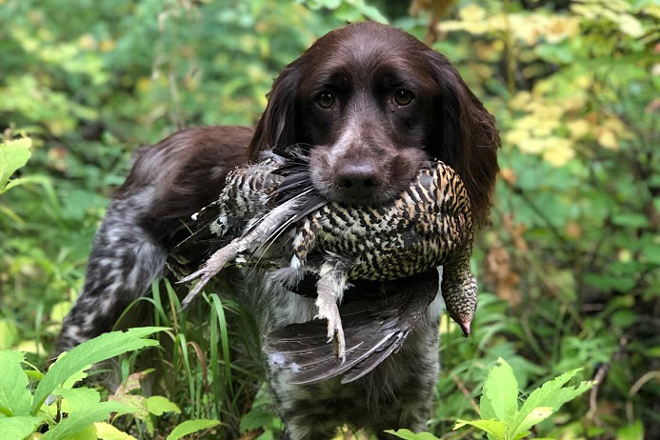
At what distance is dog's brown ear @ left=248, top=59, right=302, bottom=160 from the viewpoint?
3.20m

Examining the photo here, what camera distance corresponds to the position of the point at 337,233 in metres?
2.43

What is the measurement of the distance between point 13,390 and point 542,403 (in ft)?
4.32

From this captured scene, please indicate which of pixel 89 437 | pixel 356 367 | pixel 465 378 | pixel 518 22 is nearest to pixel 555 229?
pixel 518 22

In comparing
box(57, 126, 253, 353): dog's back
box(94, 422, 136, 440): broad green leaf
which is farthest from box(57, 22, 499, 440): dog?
box(94, 422, 136, 440): broad green leaf

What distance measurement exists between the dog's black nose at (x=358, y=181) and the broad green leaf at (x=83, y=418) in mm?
859

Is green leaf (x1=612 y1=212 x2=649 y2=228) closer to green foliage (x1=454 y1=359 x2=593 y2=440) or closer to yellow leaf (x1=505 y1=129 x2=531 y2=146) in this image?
yellow leaf (x1=505 y1=129 x2=531 y2=146)

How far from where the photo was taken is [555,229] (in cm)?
535

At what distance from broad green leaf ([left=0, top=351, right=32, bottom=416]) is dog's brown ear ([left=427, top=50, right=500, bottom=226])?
1.64 meters

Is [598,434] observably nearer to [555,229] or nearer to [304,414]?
[555,229]

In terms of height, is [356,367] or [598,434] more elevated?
[356,367]

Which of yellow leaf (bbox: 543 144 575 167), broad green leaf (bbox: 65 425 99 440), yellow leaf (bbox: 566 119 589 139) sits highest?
yellow leaf (bbox: 566 119 589 139)

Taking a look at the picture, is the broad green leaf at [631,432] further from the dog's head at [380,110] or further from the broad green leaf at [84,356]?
the broad green leaf at [84,356]

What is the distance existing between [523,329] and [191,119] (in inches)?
131

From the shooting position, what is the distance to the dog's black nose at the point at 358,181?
8.17ft
